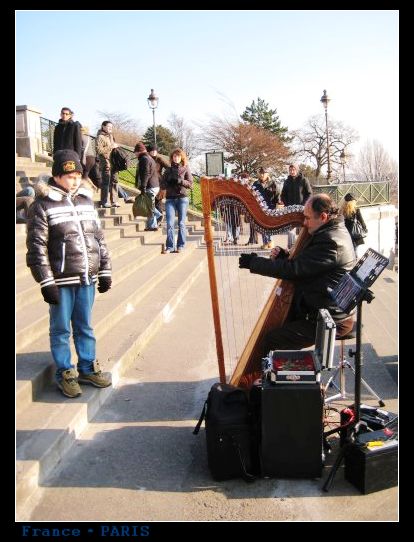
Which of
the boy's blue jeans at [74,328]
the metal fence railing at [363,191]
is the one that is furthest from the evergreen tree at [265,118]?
the boy's blue jeans at [74,328]

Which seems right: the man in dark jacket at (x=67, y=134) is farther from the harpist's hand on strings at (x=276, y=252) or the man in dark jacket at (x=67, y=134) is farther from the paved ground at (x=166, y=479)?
the harpist's hand on strings at (x=276, y=252)

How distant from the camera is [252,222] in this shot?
13.5 feet

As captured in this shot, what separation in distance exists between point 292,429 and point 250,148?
30923 mm

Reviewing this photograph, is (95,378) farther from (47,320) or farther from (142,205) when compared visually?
(142,205)

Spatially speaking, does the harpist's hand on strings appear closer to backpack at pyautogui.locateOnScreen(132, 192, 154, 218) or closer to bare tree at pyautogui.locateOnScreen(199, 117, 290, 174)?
backpack at pyautogui.locateOnScreen(132, 192, 154, 218)

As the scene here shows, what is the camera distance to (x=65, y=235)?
13.3 feet

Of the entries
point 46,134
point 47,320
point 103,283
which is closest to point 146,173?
point 47,320

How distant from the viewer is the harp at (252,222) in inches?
159

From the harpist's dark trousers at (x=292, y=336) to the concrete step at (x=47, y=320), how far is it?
1828mm
